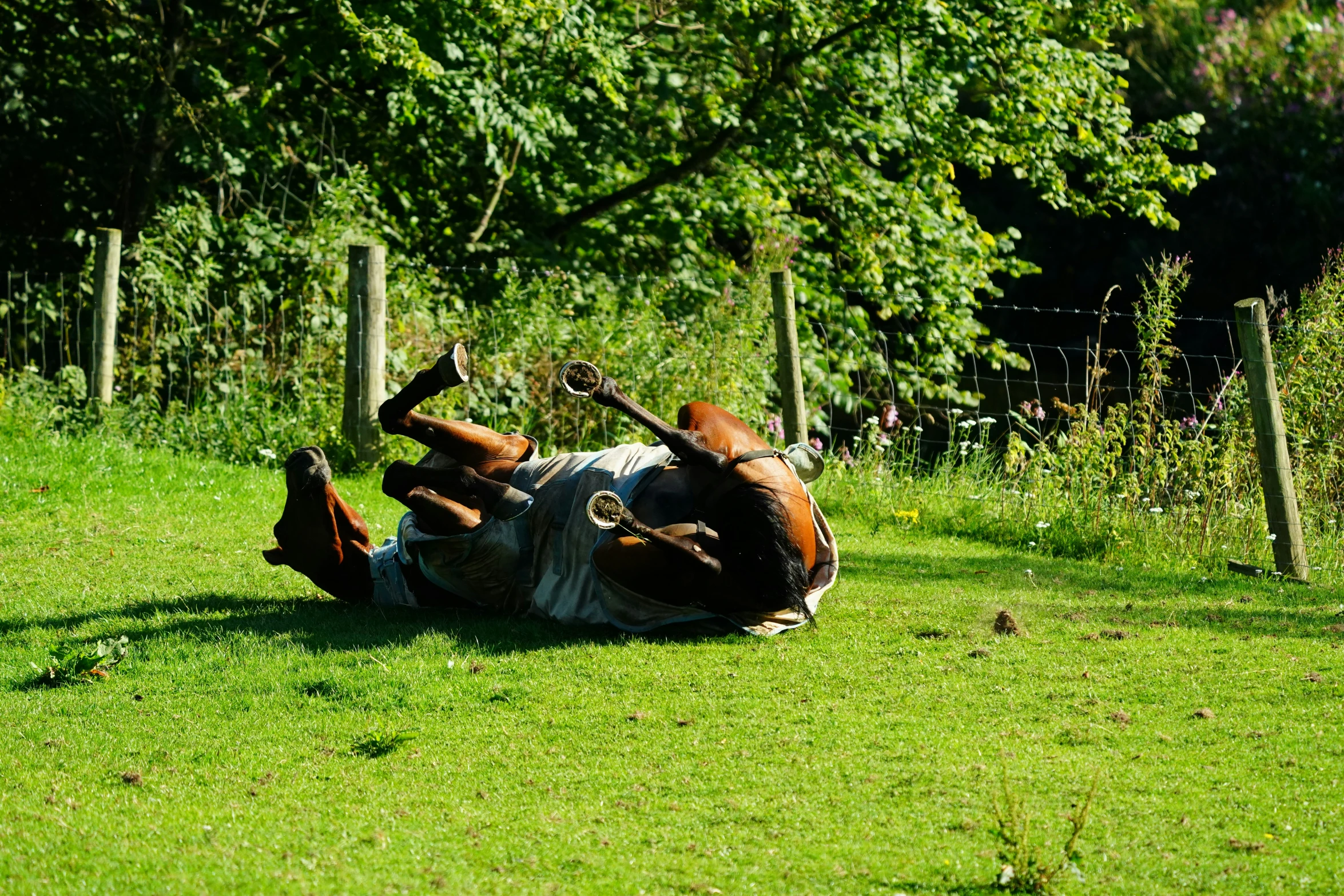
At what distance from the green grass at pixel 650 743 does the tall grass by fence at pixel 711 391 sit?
128 centimetres

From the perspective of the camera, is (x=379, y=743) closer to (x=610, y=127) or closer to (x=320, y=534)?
(x=320, y=534)

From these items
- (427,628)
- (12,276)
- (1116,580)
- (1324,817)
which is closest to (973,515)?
(1116,580)

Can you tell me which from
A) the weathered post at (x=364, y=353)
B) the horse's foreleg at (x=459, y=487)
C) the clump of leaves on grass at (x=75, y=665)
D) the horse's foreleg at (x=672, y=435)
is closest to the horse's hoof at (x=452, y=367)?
the horse's foreleg at (x=459, y=487)

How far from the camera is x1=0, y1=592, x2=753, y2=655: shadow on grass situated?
6082 mm

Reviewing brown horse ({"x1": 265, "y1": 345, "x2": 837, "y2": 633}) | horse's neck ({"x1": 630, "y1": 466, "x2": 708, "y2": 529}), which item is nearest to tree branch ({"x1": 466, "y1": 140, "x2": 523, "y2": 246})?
brown horse ({"x1": 265, "y1": 345, "x2": 837, "y2": 633})

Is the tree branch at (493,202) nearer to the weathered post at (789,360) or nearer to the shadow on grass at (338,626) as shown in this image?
the weathered post at (789,360)

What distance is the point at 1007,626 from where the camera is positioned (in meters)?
6.37

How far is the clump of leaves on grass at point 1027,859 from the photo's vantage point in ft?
11.7

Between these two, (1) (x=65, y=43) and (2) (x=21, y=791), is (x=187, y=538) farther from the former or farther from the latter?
(1) (x=65, y=43)

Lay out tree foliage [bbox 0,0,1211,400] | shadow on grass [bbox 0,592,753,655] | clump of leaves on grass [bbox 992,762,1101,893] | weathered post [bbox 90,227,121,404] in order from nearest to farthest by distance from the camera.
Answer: clump of leaves on grass [bbox 992,762,1101,893]
shadow on grass [bbox 0,592,753,655]
weathered post [bbox 90,227,121,404]
tree foliage [bbox 0,0,1211,400]

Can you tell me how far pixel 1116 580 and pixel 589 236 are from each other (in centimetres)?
822

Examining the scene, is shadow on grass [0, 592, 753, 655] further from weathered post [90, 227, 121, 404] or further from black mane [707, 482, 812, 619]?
weathered post [90, 227, 121, 404]

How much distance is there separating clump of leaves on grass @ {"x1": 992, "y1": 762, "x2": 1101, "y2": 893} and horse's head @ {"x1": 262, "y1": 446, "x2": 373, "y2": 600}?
11.8 ft

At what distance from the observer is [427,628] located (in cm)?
627
